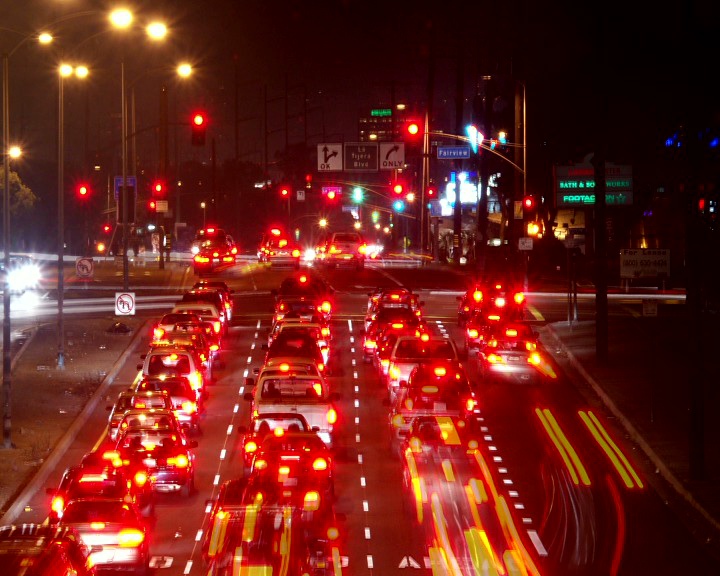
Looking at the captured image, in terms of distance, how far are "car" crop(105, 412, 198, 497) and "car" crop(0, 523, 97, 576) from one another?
8501mm

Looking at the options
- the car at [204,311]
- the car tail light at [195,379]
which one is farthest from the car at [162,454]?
the car at [204,311]

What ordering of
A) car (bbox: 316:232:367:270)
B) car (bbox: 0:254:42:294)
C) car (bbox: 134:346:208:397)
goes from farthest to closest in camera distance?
car (bbox: 316:232:367:270)
car (bbox: 0:254:42:294)
car (bbox: 134:346:208:397)

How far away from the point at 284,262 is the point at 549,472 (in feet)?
152

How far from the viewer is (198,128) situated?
3903 cm

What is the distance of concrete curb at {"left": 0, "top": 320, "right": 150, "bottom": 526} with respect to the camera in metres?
19.9

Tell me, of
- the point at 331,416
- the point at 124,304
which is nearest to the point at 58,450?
the point at 331,416

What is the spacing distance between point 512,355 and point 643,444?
690 cm

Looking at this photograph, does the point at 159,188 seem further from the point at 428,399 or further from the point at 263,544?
the point at 263,544

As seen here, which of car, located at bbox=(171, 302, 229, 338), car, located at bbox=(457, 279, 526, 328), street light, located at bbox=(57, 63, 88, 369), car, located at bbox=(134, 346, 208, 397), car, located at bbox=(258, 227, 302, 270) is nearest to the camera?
car, located at bbox=(134, 346, 208, 397)

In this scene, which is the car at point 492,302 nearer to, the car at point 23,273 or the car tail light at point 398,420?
the car tail light at point 398,420

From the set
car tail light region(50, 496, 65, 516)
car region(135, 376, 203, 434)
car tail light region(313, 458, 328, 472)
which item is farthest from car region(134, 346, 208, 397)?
car tail light region(50, 496, 65, 516)

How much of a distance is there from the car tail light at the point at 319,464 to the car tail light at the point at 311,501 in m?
2.29

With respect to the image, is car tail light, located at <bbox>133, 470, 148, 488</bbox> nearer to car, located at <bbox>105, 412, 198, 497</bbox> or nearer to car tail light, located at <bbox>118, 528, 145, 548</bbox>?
car, located at <bbox>105, 412, 198, 497</bbox>

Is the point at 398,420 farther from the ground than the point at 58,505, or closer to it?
farther from the ground
